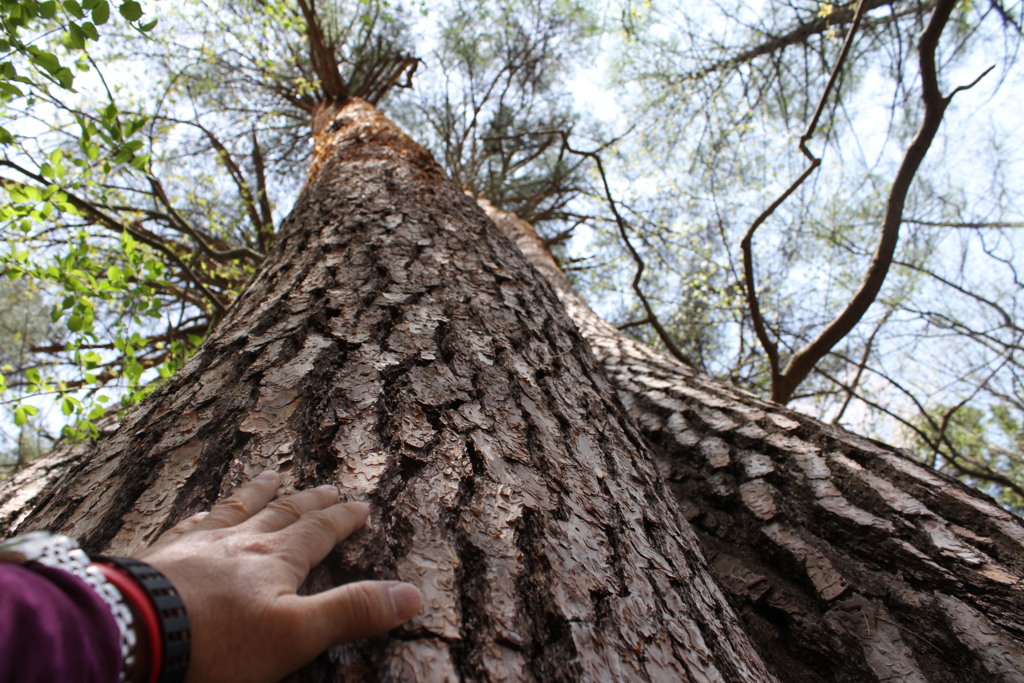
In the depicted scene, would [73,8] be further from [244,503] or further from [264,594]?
[264,594]

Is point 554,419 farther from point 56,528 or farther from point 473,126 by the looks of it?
point 473,126

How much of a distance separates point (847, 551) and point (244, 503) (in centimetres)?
137

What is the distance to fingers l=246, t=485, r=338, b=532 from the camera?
671 millimetres

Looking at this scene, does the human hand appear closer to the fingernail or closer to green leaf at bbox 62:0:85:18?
the fingernail

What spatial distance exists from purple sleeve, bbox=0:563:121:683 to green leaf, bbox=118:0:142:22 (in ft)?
4.90

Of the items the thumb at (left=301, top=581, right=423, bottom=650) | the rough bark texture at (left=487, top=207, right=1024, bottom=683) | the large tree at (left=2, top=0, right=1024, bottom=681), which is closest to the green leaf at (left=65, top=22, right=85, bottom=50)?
the large tree at (left=2, top=0, right=1024, bottom=681)

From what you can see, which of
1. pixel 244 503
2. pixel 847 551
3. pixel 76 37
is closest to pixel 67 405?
pixel 76 37

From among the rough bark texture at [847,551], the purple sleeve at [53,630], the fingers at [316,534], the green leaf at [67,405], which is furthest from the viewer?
the green leaf at [67,405]

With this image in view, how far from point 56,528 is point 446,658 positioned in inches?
28.2

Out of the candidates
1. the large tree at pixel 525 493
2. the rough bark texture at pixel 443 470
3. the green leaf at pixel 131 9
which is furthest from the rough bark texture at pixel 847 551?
the green leaf at pixel 131 9

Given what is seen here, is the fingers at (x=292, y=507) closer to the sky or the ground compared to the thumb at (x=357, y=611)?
closer to the sky

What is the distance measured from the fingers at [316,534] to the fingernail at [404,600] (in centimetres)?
13

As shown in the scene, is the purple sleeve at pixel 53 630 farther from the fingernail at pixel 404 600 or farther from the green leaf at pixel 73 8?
the green leaf at pixel 73 8

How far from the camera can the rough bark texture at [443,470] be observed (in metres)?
0.65
